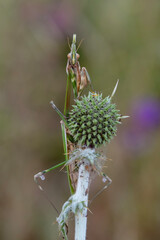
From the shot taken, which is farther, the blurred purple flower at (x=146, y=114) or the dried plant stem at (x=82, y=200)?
the blurred purple flower at (x=146, y=114)

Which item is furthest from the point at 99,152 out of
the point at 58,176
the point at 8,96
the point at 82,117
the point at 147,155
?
the point at 58,176

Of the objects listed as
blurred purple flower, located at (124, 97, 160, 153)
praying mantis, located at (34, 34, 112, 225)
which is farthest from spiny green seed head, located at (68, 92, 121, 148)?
blurred purple flower, located at (124, 97, 160, 153)

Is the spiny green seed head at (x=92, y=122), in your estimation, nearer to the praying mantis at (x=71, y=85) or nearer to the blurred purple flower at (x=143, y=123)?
the praying mantis at (x=71, y=85)

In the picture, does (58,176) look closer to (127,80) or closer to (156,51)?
(127,80)

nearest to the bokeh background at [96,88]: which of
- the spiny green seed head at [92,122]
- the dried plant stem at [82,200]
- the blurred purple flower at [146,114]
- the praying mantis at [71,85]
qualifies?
the blurred purple flower at [146,114]

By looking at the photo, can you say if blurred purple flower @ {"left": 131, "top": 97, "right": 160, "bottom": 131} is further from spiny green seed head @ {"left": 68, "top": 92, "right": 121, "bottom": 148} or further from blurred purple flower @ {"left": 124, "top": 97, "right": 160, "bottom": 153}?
spiny green seed head @ {"left": 68, "top": 92, "right": 121, "bottom": 148}

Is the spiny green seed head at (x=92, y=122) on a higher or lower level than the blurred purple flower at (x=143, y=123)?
lower
